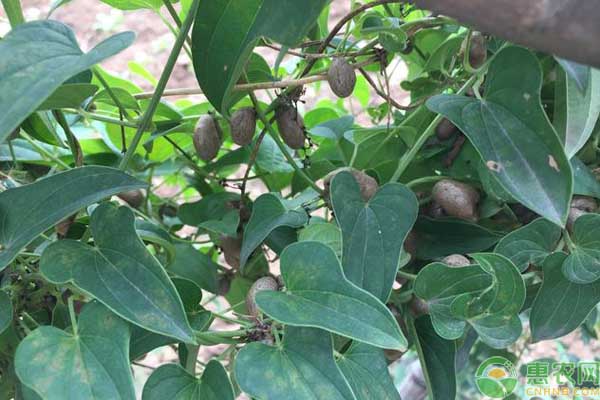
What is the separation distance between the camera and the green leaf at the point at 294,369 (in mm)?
414

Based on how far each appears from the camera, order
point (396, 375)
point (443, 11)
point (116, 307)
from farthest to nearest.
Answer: point (396, 375), point (116, 307), point (443, 11)

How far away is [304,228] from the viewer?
54 centimetres

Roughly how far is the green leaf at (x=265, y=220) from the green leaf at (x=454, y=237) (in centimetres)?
10

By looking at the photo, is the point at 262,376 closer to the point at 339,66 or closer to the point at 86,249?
the point at 86,249

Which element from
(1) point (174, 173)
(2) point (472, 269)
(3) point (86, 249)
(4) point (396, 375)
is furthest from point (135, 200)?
(4) point (396, 375)

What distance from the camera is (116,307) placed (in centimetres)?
40

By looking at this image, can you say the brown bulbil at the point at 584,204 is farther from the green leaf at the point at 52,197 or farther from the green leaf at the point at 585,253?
the green leaf at the point at 52,197

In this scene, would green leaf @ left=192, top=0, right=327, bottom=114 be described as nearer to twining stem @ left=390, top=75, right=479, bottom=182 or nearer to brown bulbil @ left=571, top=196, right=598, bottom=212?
twining stem @ left=390, top=75, right=479, bottom=182

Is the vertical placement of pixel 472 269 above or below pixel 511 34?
below

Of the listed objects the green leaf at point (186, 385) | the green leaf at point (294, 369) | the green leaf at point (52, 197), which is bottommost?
the green leaf at point (186, 385)

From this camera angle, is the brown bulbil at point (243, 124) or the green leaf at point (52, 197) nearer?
the green leaf at point (52, 197)

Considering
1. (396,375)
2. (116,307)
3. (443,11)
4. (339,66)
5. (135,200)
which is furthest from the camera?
(396,375)

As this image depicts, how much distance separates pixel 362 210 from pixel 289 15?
20 centimetres

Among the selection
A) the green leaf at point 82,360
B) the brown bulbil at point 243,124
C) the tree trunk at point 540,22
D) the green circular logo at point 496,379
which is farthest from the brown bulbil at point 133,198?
the tree trunk at point 540,22
